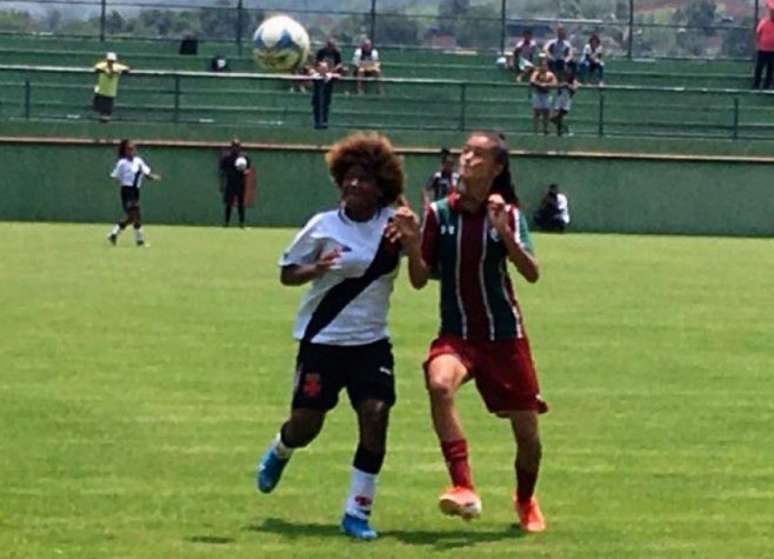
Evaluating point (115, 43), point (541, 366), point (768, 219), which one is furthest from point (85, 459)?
point (115, 43)

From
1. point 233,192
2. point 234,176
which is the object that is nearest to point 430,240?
point 234,176

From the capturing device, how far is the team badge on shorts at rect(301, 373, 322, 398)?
1040cm

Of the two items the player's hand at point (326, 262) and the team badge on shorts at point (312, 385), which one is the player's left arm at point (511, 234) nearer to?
the player's hand at point (326, 262)

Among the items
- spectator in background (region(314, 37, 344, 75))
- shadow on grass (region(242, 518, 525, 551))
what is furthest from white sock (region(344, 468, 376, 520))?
spectator in background (region(314, 37, 344, 75))

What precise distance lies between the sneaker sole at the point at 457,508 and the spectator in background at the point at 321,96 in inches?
1603

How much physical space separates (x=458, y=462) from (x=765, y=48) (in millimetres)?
46083

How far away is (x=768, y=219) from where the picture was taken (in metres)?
52.2

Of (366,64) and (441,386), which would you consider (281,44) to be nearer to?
(366,64)

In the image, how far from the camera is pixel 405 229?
10125mm

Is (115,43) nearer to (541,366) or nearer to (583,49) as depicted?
(583,49)

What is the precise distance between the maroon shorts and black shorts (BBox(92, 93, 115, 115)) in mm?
39979

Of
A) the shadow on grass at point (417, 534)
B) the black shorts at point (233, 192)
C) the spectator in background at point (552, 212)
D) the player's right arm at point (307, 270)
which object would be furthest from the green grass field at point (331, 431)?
the spectator in background at point (552, 212)

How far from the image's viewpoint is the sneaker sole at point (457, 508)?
1001cm

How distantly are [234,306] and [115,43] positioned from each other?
109ft
